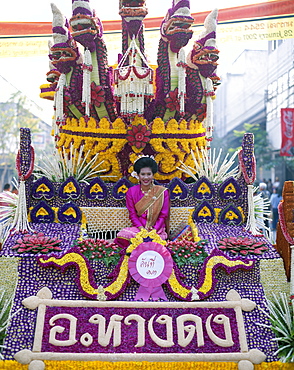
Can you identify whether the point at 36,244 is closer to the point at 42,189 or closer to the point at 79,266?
the point at 79,266

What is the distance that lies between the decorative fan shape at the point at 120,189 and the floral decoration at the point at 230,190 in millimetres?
925

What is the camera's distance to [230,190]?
4.61m

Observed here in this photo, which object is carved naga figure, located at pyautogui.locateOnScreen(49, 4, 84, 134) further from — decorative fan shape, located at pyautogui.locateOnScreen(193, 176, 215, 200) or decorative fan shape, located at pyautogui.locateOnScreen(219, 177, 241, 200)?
decorative fan shape, located at pyautogui.locateOnScreen(219, 177, 241, 200)

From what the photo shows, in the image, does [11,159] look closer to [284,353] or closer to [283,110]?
[283,110]

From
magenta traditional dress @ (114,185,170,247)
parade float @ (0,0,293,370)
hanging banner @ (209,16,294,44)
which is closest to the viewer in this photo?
parade float @ (0,0,293,370)

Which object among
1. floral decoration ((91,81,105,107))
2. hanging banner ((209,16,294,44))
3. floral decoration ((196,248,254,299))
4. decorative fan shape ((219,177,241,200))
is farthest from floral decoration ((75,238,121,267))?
hanging banner ((209,16,294,44))

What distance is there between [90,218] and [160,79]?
1.70m

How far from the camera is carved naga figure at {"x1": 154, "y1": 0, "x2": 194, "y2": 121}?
475cm

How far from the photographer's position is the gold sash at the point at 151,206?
172 inches

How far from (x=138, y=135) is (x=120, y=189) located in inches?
27.7

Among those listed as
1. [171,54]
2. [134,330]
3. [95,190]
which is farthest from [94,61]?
[134,330]

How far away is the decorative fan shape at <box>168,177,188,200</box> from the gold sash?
275 mm

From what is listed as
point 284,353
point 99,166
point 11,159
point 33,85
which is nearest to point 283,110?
point 33,85

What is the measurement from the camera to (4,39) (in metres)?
7.14
